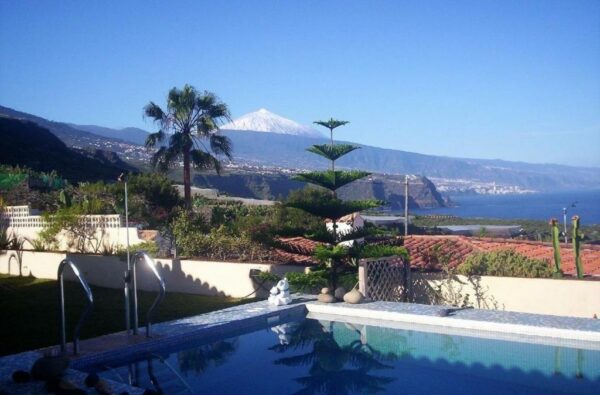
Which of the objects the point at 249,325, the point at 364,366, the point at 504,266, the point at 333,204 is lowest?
the point at 364,366

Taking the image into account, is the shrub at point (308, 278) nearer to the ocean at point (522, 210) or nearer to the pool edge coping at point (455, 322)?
the pool edge coping at point (455, 322)

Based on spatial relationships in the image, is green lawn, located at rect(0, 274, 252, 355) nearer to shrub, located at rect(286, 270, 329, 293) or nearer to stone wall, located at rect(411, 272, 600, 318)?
shrub, located at rect(286, 270, 329, 293)

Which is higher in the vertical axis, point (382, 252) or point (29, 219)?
point (29, 219)

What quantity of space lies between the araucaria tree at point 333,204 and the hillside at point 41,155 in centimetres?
2545

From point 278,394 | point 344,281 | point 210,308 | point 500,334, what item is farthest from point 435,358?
point 210,308

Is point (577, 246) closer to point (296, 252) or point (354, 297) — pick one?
point (354, 297)

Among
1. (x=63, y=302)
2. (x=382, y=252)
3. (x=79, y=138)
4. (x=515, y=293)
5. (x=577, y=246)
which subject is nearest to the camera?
(x=63, y=302)

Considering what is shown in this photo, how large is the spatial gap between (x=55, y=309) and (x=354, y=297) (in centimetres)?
561

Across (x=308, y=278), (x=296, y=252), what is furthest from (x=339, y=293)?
(x=296, y=252)

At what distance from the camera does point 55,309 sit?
37.6ft

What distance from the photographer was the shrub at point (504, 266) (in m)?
10.6

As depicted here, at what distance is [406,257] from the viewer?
11086 mm

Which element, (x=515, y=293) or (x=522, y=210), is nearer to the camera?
(x=515, y=293)

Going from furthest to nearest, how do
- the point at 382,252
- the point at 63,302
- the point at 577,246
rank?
1. the point at 382,252
2. the point at 577,246
3. the point at 63,302
